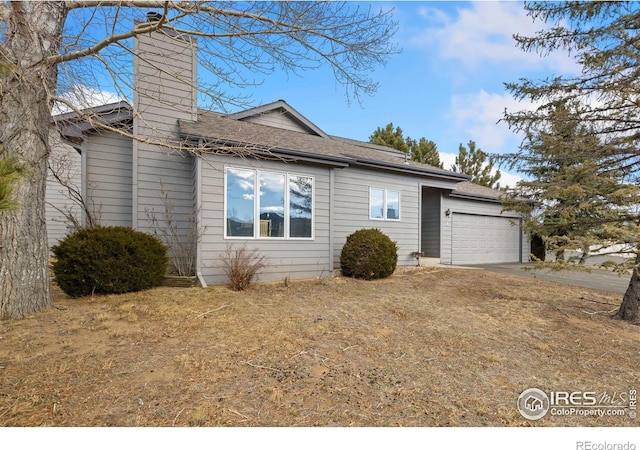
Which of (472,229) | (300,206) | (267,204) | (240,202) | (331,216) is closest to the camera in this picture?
(240,202)

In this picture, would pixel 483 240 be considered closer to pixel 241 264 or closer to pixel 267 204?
pixel 267 204

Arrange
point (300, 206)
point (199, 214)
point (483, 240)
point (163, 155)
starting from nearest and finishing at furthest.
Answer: point (199, 214) → point (163, 155) → point (300, 206) → point (483, 240)

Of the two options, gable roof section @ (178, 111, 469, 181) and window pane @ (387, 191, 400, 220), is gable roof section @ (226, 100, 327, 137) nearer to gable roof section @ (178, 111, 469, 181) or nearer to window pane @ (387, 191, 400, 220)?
gable roof section @ (178, 111, 469, 181)

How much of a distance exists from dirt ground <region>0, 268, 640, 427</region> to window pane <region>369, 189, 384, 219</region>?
4393mm

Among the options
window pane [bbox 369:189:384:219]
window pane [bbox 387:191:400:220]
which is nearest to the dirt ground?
window pane [bbox 369:189:384:219]

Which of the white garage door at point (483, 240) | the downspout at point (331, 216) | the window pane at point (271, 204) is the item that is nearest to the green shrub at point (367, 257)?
the downspout at point (331, 216)

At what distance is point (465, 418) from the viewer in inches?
→ 98.1

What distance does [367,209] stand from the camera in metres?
9.94

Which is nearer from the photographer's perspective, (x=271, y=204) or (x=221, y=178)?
(x=221, y=178)

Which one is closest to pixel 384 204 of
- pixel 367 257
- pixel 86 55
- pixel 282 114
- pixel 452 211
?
pixel 367 257

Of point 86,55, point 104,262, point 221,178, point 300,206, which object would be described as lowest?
point 104,262

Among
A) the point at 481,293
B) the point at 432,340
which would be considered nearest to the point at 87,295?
the point at 432,340

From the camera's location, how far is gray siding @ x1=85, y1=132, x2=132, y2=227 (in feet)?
23.8

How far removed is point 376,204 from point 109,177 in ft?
23.8
